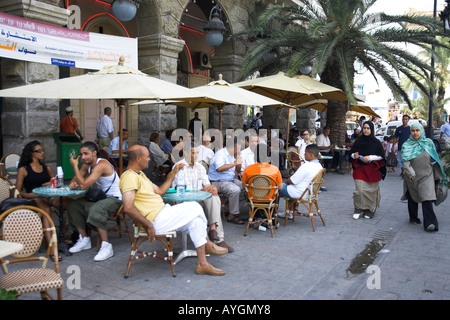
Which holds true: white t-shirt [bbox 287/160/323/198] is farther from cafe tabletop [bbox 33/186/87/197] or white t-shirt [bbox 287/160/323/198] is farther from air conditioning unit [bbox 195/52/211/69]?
air conditioning unit [bbox 195/52/211/69]

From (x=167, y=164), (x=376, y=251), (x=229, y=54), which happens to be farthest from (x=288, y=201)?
(x=229, y=54)

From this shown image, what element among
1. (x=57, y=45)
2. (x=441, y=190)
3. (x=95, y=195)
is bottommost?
(x=441, y=190)

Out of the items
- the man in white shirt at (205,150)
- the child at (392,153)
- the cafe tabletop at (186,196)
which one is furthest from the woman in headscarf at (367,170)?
the child at (392,153)

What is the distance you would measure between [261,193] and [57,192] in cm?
273

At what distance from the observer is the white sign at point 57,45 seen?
672cm

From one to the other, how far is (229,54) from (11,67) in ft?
24.2

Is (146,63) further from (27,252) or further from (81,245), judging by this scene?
(27,252)

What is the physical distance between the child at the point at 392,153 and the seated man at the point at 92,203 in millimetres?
10380

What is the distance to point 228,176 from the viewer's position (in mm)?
6406

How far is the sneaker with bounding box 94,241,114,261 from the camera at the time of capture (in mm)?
4516

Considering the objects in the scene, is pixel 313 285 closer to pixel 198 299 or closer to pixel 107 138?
pixel 198 299

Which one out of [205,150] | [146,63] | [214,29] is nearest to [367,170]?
[205,150]

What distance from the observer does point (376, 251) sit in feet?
17.1

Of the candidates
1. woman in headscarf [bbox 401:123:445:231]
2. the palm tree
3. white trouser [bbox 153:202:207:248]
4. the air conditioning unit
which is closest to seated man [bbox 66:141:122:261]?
white trouser [bbox 153:202:207:248]
